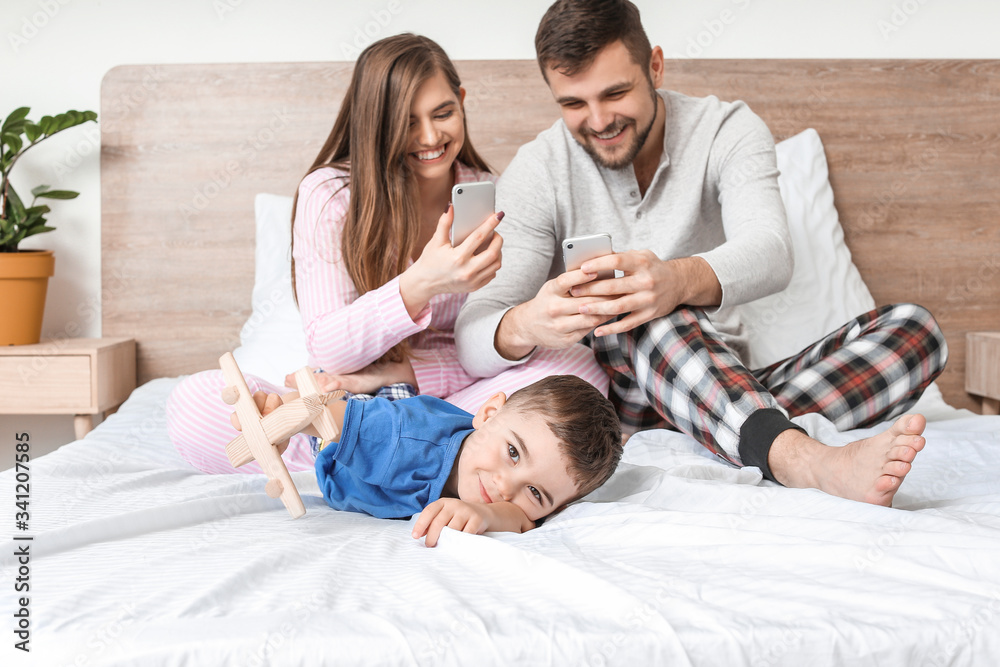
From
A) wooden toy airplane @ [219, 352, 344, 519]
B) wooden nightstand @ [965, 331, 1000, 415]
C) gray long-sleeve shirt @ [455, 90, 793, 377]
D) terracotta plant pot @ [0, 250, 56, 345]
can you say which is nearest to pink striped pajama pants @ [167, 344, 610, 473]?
gray long-sleeve shirt @ [455, 90, 793, 377]

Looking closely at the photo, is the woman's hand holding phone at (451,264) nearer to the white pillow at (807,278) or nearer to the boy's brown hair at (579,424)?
the boy's brown hair at (579,424)

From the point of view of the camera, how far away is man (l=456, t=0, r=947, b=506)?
3.25 ft

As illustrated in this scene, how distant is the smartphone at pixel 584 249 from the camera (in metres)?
1.06

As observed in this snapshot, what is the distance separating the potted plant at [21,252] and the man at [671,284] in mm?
1142

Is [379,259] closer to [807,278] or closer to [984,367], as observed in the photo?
[807,278]

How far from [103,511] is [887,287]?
194 centimetres

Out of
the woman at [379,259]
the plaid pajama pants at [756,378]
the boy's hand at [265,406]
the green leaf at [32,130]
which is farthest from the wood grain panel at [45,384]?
the plaid pajama pants at [756,378]

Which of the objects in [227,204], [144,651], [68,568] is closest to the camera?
[144,651]

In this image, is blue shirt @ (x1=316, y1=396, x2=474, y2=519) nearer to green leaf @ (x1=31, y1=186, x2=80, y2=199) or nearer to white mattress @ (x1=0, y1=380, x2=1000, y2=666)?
white mattress @ (x1=0, y1=380, x2=1000, y2=666)

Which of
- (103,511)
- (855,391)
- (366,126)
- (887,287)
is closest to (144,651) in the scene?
(103,511)

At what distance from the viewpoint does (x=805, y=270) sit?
6.04ft

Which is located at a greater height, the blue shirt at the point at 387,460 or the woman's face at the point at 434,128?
the woman's face at the point at 434,128

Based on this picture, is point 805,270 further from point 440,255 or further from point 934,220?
point 440,255

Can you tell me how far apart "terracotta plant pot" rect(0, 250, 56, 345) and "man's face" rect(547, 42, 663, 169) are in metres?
1.29
